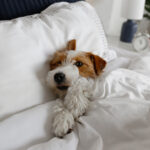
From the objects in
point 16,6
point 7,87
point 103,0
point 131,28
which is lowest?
point 131,28

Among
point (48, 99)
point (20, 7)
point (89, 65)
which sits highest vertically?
point (20, 7)

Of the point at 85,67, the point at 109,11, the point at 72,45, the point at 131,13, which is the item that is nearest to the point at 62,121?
the point at 85,67

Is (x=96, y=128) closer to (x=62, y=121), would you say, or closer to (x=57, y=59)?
(x=62, y=121)

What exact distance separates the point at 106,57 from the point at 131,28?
2.45 feet

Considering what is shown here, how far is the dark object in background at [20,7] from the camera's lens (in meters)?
0.79

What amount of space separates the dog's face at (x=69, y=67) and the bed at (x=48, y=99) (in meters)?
0.04

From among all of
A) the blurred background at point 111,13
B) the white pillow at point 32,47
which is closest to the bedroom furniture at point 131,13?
the blurred background at point 111,13

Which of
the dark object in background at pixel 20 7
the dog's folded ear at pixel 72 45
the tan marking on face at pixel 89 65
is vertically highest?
the dark object in background at pixel 20 7

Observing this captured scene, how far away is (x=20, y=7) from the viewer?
838 mm

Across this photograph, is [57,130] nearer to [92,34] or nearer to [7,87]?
[7,87]

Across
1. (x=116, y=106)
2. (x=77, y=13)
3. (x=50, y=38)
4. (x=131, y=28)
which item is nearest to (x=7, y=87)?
(x=50, y=38)

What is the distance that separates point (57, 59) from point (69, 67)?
71mm

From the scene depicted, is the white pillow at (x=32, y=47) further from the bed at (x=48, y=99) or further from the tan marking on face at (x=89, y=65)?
the tan marking on face at (x=89, y=65)

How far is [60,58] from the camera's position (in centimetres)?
71
